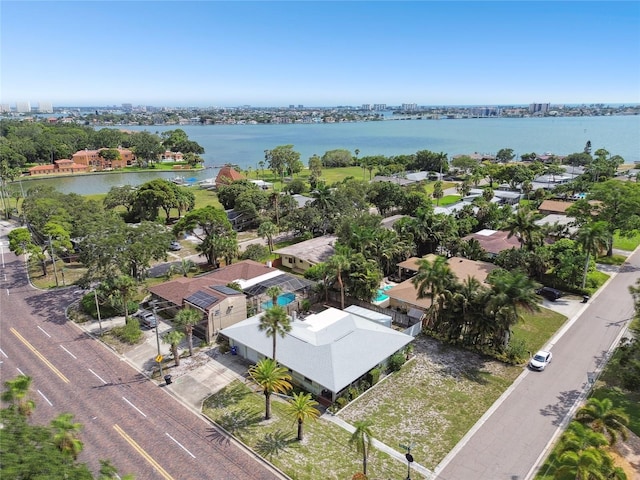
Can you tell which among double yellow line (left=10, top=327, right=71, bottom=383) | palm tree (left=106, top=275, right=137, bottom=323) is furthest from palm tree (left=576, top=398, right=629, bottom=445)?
palm tree (left=106, top=275, right=137, bottom=323)

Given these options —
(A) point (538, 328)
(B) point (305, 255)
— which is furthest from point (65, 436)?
(A) point (538, 328)

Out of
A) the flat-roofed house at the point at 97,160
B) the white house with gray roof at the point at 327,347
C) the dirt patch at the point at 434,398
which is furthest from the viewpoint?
the flat-roofed house at the point at 97,160

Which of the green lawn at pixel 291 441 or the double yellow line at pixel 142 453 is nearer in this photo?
the double yellow line at pixel 142 453

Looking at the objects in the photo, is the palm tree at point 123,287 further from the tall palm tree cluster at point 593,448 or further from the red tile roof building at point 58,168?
the red tile roof building at point 58,168

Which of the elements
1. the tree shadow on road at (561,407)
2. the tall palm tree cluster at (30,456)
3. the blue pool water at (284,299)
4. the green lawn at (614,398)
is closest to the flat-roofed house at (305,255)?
the blue pool water at (284,299)

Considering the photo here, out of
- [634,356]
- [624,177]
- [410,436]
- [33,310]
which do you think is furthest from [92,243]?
[624,177]

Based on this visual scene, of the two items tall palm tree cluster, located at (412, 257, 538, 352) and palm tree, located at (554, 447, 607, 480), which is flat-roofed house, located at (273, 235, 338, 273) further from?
palm tree, located at (554, 447, 607, 480)

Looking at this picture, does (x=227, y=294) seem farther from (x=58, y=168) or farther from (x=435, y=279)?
(x=58, y=168)
